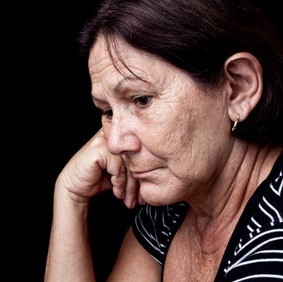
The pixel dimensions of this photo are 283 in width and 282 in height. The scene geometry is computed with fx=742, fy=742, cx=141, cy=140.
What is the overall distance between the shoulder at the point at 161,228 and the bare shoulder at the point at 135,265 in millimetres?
42

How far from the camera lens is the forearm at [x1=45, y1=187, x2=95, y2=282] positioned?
2625 mm

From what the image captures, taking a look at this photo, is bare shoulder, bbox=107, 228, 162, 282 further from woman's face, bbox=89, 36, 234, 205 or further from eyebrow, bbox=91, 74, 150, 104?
eyebrow, bbox=91, 74, 150, 104

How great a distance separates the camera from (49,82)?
3209 millimetres

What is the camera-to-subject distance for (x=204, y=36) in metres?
2.06

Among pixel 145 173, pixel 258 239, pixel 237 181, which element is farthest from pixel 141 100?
pixel 258 239

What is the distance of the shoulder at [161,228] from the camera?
258 centimetres

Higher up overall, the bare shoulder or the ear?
the ear

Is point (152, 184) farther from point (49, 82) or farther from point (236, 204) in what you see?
point (49, 82)

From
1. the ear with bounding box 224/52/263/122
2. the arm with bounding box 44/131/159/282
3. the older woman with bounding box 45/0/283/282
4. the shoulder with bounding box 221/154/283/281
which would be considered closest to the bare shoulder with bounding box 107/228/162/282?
the arm with bounding box 44/131/159/282

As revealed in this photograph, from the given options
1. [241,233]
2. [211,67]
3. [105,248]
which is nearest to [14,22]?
[105,248]

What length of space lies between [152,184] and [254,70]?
447 millimetres

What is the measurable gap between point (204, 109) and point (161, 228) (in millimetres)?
642

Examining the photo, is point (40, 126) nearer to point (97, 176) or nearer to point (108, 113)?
point (97, 176)

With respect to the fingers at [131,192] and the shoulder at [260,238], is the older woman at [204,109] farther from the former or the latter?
the fingers at [131,192]
